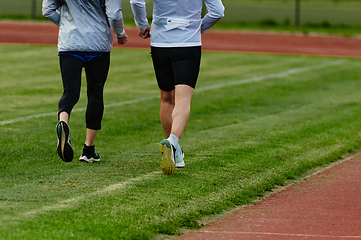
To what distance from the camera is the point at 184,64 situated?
18.2 ft

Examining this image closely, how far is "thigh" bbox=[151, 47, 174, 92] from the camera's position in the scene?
5637mm

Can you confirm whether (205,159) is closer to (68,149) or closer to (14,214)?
(68,149)

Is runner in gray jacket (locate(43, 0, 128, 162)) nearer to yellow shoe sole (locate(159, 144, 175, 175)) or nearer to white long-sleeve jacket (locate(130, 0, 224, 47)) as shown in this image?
white long-sleeve jacket (locate(130, 0, 224, 47))

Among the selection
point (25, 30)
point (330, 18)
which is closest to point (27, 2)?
point (25, 30)

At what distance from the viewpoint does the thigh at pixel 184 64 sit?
218 inches

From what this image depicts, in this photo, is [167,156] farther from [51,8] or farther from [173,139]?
[51,8]

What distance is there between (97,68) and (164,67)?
2.19ft

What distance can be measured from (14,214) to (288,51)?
18.1m

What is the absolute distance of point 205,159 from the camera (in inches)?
250

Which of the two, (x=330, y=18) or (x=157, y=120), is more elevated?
(x=157, y=120)

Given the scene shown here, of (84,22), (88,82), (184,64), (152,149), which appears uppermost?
(84,22)

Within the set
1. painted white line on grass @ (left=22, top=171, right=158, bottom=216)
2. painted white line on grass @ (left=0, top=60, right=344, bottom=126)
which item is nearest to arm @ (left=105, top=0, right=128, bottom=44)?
painted white line on grass @ (left=22, top=171, right=158, bottom=216)

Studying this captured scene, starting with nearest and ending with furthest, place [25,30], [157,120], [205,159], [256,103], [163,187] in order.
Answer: [163,187] < [205,159] < [157,120] < [256,103] < [25,30]

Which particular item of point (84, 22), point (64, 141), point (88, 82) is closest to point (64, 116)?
point (64, 141)
